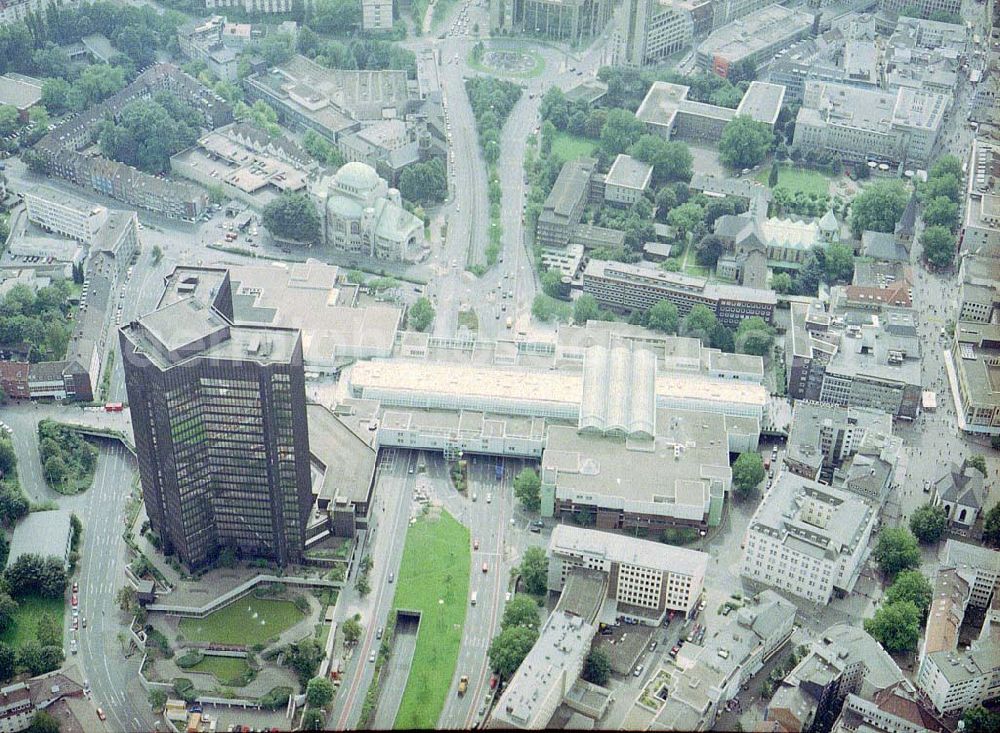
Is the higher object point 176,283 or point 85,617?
point 176,283

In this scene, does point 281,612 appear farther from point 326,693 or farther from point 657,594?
point 657,594

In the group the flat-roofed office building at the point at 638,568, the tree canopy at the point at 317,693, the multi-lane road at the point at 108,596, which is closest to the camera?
the tree canopy at the point at 317,693

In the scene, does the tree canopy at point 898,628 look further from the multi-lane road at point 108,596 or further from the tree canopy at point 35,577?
the tree canopy at point 35,577

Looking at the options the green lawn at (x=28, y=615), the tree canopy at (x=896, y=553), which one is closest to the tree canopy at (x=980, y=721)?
the tree canopy at (x=896, y=553)

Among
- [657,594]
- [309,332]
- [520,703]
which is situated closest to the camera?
[520,703]

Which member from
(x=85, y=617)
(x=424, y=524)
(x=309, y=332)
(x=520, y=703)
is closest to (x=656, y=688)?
(x=520, y=703)

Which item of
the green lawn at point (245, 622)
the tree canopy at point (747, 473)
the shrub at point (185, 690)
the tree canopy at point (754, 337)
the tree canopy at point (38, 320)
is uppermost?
the tree canopy at point (754, 337)
